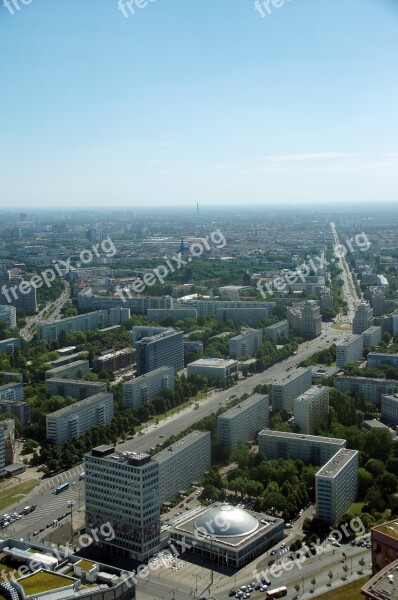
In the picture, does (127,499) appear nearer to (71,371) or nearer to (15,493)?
(15,493)

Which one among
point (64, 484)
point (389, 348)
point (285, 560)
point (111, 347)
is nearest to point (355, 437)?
point (285, 560)

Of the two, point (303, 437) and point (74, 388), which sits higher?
point (303, 437)

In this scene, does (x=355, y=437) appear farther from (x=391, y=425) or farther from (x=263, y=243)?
(x=263, y=243)

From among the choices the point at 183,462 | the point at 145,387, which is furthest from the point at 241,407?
the point at 145,387

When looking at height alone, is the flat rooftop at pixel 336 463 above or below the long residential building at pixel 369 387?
above

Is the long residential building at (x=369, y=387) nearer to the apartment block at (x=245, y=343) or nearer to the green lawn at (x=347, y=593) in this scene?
the apartment block at (x=245, y=343)

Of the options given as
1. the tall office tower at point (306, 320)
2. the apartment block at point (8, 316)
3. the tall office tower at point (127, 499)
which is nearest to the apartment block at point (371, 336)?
the tall office tower at point (306, 320)
